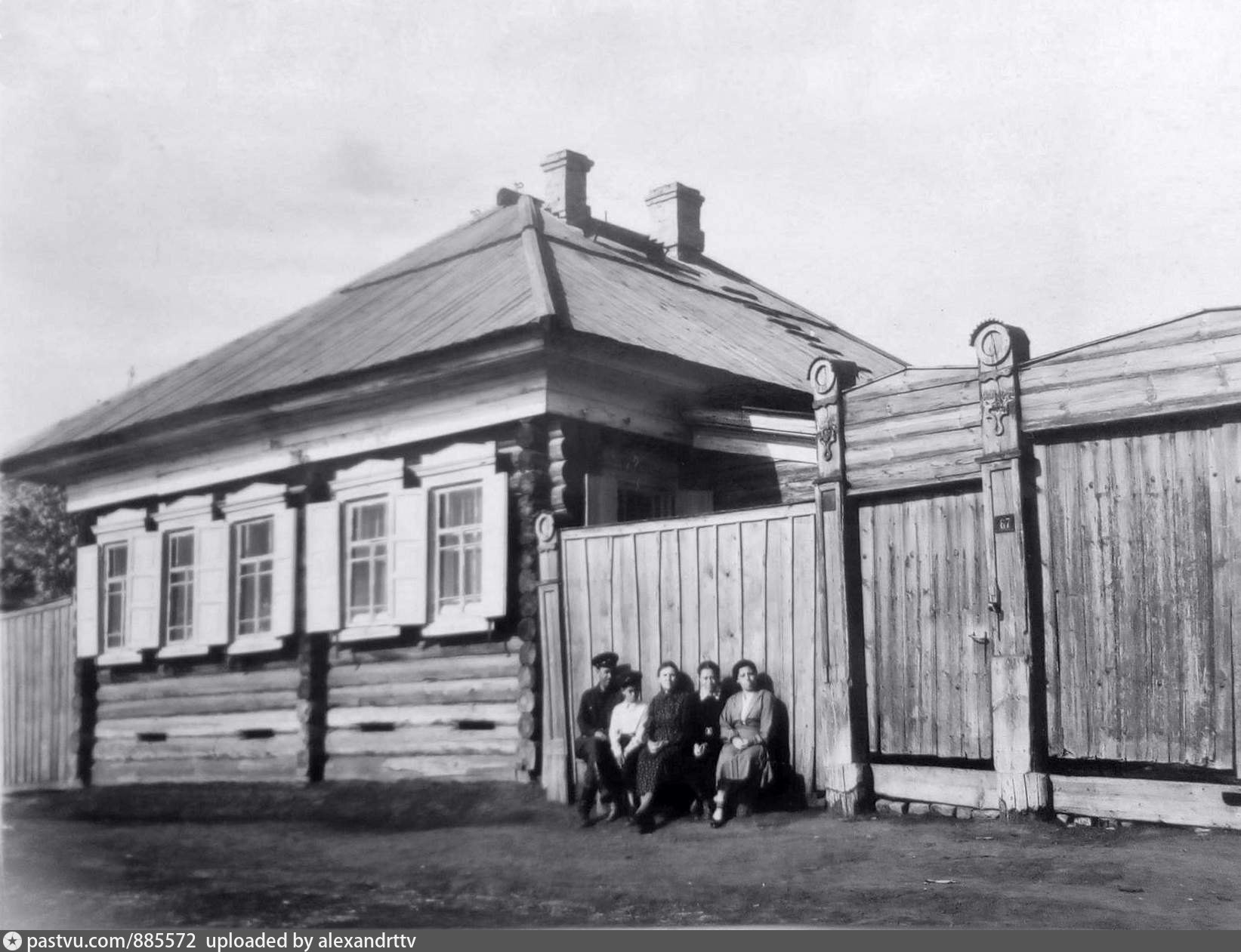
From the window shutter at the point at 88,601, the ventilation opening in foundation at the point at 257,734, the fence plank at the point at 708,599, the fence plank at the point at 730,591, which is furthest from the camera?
the window shutter at the point at 88,601

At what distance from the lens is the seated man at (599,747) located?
9.64m

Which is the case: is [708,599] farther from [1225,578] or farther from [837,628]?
[1225,578]

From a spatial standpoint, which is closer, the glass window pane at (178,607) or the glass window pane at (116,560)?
the glass window pane at (178,607)

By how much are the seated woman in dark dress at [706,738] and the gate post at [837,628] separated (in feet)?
2.43

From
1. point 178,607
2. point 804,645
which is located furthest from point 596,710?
point 178,607

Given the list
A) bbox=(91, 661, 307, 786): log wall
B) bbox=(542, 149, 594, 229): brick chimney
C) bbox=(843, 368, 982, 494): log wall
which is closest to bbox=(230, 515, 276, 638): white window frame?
bbox=(91, 661, 307, 786): log wall

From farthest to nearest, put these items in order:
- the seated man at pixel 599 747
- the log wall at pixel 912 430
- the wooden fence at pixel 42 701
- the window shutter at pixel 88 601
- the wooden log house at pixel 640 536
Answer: the wooden fence at pixel 42 701
the window shutter at pixel 88 601
the seated man at pixel 599 747
the log wall at pixel 912 430
the wooden log house at pixel 640 536

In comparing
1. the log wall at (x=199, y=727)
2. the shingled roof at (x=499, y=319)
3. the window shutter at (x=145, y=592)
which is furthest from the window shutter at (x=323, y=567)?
the window shutter at (x=145, y=592)

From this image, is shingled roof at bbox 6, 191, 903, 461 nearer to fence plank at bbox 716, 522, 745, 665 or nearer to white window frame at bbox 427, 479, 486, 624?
white window frame at bbox 427, 479, 486, 624

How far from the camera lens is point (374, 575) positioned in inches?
501

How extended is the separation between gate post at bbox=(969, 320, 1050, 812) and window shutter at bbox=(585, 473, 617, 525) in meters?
3.86

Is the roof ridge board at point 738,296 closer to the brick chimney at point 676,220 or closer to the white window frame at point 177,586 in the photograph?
the brick chimney at point 676,220

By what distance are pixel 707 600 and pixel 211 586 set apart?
20.2 ft

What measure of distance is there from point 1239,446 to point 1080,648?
1418 millimetres
